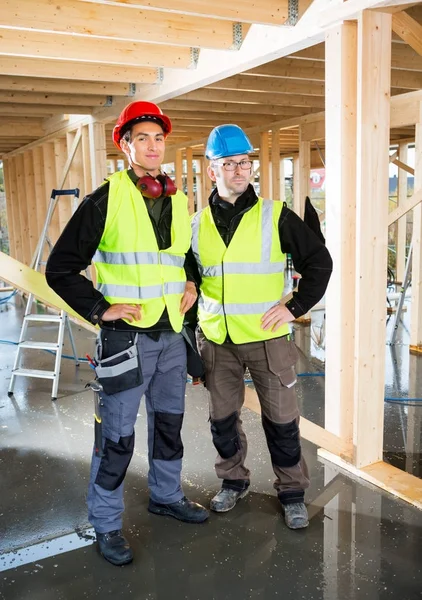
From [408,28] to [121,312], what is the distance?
2397 mm

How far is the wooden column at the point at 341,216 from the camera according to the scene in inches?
119

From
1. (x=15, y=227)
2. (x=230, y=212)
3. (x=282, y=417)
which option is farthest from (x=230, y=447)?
(x=15, y=227)

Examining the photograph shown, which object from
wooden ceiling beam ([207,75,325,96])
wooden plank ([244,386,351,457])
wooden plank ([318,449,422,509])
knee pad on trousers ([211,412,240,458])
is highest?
wooden ceiling beam ([207,75,325,96])

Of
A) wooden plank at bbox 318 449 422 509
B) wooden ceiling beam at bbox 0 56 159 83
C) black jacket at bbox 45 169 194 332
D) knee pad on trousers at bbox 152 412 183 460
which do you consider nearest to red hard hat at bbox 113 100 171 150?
black jacket at bbox 45 169 194 332

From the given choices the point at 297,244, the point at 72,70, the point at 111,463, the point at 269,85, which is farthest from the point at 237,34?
the point at 111,463

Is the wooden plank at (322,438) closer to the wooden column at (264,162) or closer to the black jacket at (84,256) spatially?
the black jacket at (84,256)

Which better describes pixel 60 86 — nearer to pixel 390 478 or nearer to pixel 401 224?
pixel 390 478

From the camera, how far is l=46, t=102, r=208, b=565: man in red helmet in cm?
230

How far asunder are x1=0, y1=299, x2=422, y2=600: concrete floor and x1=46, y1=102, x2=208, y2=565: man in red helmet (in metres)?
0.19

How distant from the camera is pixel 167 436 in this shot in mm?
2645

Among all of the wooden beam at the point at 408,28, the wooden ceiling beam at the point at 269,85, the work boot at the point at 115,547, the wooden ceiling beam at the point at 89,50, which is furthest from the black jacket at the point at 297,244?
the wooden ceiling beam at the point at 269,85

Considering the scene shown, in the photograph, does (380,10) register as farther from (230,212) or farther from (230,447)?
(230,447)

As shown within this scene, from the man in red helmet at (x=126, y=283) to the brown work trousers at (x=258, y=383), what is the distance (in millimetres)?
250

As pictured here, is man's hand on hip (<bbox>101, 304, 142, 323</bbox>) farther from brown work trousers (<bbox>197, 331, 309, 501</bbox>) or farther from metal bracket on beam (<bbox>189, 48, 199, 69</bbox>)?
metal bracket on beam (<bbox>189, 48, 199, 69</bbox>)
